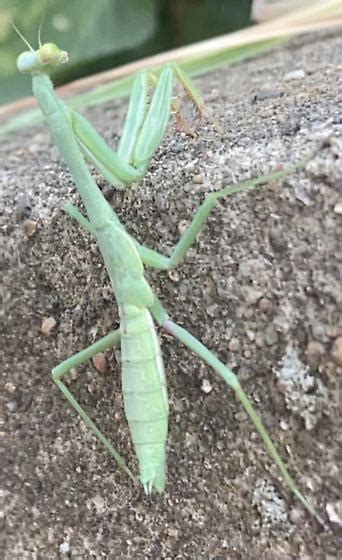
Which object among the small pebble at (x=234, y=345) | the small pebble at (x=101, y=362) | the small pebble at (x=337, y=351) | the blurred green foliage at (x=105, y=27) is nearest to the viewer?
the small pebble at (x=337, y=351)

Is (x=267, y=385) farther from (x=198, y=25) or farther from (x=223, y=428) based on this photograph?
(x=198, y=25)

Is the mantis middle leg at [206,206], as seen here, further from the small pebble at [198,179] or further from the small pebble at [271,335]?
the small pebble at [271,335]

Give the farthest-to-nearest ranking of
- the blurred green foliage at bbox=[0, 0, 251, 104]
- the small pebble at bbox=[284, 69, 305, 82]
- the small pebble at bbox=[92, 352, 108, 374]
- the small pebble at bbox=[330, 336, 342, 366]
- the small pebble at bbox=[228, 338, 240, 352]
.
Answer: the blurred green foliage at bbox=[0, 0, 251, 104]
the small pebble at bbox=[284, 69, 305, 82]
the small pebble at bbox=[92, 352, 108, 374]
the small pebble at bbox=[228, 338, 240, 352]
the small pebble at bbox=[330, 336, 342, 366]

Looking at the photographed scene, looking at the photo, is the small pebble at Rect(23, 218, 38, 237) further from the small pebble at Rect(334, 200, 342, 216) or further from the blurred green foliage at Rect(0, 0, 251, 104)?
the blurred green foliage at Rect(0, 0, 251, 104)

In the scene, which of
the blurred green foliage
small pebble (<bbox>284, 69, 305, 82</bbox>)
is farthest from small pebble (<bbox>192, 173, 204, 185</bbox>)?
the blurred green foliage

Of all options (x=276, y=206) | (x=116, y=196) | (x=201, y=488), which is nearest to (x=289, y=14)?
(x=116, y=196)

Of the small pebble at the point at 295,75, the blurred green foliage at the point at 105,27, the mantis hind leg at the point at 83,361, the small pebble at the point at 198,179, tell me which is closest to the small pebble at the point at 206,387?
the mantis hind leg at the point at 83,361

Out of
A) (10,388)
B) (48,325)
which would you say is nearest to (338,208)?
(48,325)

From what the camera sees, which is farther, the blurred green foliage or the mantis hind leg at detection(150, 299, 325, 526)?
the blurred green foliage
